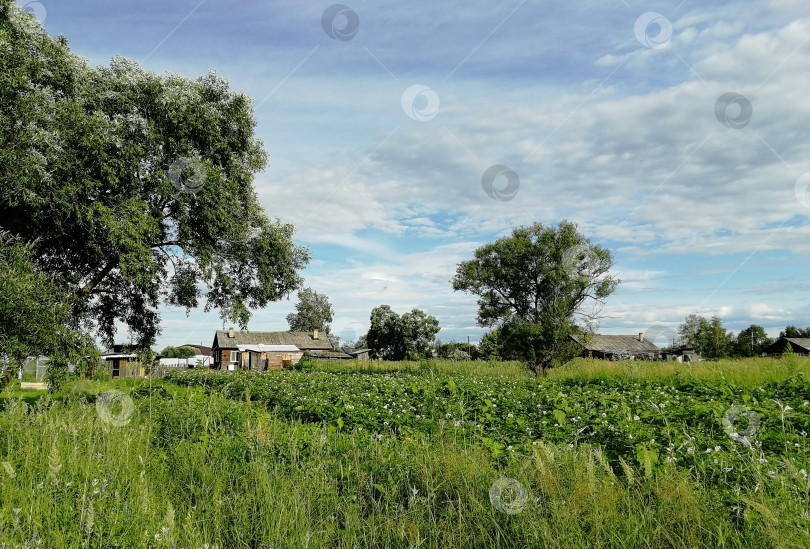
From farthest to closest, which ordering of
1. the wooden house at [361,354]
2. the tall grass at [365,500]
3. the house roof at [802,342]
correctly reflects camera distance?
the wooden house at [361,354]
the house roof at [802,342]
the tall grass at [365,500]

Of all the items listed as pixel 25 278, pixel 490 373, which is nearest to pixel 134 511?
pixel 25 278

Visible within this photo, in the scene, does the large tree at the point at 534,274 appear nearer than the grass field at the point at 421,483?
No

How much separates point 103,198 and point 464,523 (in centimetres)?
1459

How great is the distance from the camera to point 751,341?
209 ft

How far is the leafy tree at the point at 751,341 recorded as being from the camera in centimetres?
6012

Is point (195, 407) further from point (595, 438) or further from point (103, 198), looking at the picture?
point (103, 198)

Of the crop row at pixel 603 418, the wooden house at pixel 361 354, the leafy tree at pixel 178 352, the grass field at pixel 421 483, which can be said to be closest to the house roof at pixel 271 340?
the leafy tree at pixel 178 352

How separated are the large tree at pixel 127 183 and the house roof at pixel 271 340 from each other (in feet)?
161

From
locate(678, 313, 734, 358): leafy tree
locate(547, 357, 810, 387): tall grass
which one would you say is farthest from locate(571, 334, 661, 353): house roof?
locate(547, 357, 810, 387): tall grass

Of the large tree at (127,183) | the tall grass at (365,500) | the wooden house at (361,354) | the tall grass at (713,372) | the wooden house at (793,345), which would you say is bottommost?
the tall grass at (365,500)

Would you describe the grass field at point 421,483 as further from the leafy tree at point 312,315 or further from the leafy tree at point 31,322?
the leafy tree at point 312,315

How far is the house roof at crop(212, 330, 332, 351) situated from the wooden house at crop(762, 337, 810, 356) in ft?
178

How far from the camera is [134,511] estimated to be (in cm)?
408

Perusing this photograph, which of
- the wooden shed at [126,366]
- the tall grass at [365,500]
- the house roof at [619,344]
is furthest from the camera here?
the house roof at [619,344]
